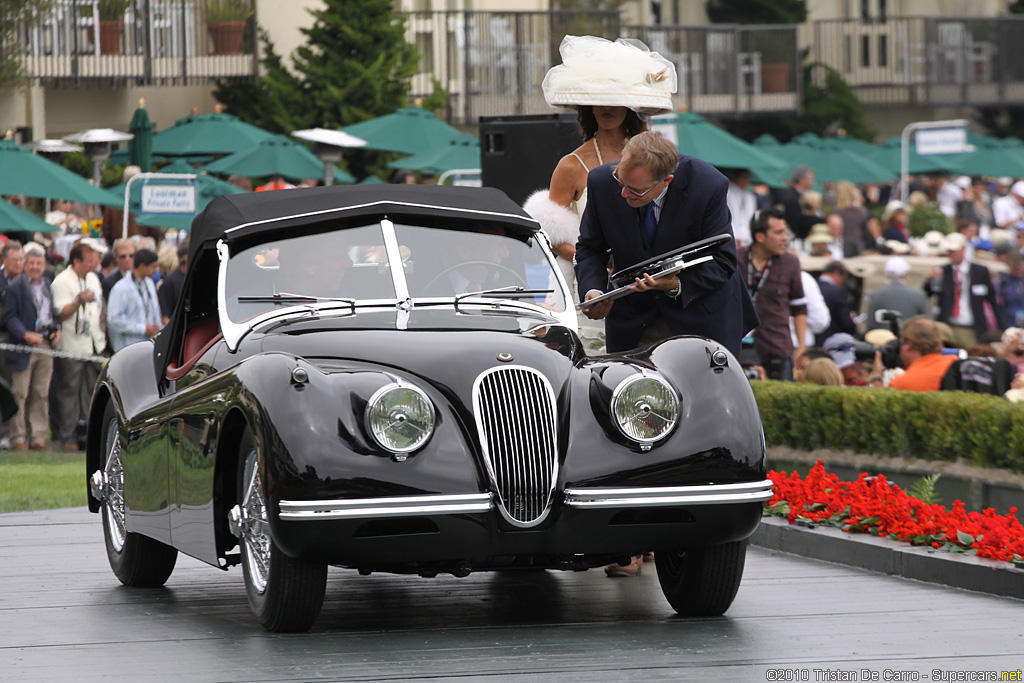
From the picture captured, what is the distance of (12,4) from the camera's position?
29.1 m

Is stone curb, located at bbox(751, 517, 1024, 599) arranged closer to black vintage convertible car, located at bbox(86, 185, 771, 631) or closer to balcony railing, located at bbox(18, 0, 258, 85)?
black vintage convertible car, located at bbox(86, 185, 771, 631)

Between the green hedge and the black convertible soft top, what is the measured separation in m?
3.52

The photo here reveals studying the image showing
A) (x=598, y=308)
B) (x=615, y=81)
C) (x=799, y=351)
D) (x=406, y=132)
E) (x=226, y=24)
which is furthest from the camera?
(x=226, y=24)

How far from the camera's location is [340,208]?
845 cm

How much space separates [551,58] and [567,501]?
36062 millimetres

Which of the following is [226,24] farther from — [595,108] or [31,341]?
[595,108]

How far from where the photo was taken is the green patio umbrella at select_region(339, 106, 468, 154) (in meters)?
30.3

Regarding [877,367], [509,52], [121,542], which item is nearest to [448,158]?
[877,367]

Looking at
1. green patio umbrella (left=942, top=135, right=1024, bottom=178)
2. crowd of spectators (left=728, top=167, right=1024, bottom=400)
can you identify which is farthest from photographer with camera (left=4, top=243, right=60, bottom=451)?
green patio umbrella (left=942, top=135, right=1024, bottom=178)

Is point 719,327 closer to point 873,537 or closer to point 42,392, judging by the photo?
point 873,537

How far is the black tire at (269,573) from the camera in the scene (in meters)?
7.16

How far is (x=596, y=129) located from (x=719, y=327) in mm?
1617

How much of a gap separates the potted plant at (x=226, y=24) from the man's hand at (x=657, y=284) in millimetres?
32942

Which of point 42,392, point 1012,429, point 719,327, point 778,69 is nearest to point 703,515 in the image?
point 719,327
